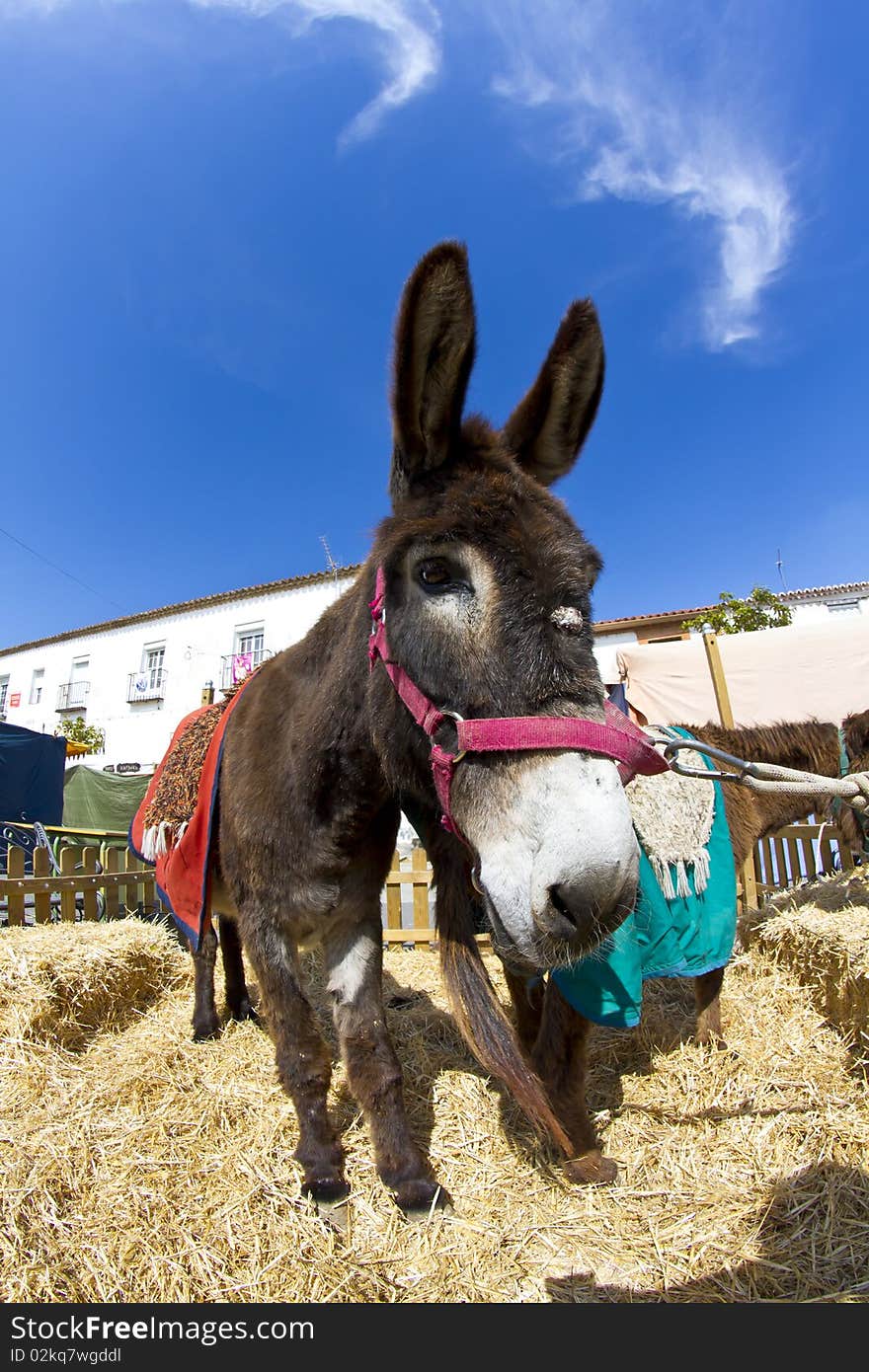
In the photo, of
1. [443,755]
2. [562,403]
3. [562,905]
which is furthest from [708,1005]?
[562,403]

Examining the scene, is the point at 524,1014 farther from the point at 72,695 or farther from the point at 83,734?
the point at 72,695

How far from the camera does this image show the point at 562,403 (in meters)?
2.09

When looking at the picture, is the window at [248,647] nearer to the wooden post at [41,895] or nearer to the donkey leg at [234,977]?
the wooden post at [41,895]

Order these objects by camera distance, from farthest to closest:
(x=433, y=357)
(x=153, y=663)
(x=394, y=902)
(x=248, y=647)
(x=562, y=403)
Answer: (x=153, y=663) < (x=248, y=647) < (x=394, y=902) < (x=562, y=403) < (x=433, y=357)

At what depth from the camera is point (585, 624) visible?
1.59 meters

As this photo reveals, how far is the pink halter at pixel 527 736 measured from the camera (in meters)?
1.34

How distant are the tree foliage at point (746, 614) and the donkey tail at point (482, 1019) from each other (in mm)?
15032

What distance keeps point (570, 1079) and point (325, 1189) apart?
3.11 ft

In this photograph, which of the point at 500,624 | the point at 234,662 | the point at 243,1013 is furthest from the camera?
the point at 234,662

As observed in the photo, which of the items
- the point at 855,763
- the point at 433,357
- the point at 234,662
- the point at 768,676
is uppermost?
the point at 234,662

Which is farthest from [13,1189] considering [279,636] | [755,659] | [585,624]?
[279,636]

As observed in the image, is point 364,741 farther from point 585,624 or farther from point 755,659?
point 755,659

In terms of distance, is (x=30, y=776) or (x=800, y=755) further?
(x=30, y=776)
